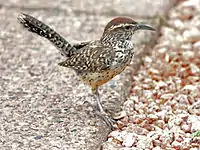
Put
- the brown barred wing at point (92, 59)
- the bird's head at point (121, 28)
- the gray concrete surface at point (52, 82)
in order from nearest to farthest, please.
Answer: the gray concrete surface at point (52, 82), the brown barred wing at point (92, 59), the bird's head at point (121, 28)

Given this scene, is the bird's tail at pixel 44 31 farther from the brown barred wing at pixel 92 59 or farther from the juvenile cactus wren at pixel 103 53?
the brown barred wing at pixel 92 59

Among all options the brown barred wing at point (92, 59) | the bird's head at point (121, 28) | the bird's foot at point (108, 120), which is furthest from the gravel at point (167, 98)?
the bird's head at point (121, 28)

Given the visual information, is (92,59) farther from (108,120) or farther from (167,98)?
(167,98)

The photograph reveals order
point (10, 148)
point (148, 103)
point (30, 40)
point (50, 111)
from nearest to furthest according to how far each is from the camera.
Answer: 1. point (10, 148)
2. point (50, 111)
3. point (148, 103)
4. point (30, 40)

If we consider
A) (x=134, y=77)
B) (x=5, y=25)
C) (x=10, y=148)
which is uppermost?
(x=5, y=25)

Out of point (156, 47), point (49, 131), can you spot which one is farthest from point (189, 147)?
point (156, 47)

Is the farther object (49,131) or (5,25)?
(5,25)

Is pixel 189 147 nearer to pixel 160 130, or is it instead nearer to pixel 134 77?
pixel 160 130
